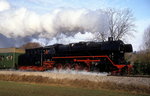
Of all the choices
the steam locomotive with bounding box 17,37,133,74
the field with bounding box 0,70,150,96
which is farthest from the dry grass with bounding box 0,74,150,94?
the steam locomotive with bounding box 17,37,133,74

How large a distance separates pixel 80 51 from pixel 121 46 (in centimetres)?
415

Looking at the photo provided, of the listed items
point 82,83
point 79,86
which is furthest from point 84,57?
point 79,86

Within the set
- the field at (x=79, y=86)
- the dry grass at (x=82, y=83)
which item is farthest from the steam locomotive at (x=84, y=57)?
the dry grass at (x=82, y=83)

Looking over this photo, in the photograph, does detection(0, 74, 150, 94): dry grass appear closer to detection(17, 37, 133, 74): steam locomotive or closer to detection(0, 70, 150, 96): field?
detection(0, 70, 150, 96): field

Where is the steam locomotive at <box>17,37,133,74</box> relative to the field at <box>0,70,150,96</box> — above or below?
above

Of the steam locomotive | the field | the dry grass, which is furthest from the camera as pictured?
the steam locomotive

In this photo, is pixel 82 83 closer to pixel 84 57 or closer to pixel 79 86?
pixel 79 86

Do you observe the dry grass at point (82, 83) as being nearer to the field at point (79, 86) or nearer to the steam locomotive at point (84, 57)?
the field at point (79, 86)

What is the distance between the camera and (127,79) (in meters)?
15.4

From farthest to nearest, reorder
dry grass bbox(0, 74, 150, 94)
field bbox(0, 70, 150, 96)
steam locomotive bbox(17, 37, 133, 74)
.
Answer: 1. steam locomotive bbox(17, 37, 133, 74)
2. dry grass bbox(0, 74, 150, 94)
3. field bbox(0, 70, 150, 96)

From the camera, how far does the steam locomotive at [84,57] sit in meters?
20.4

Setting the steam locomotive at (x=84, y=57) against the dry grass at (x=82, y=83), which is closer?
the dry grass at (x=82, y=83)

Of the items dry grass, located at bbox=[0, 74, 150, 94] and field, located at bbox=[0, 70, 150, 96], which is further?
dry grass, located at bbox=[0, 74, 150, 94]

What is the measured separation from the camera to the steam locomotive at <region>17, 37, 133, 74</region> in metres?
20.4
